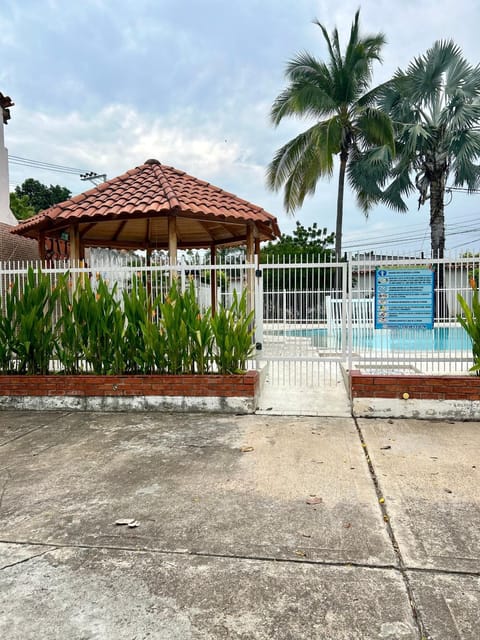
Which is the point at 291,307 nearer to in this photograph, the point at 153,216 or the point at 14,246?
the point at 153,216

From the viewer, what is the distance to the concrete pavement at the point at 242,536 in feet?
7.51

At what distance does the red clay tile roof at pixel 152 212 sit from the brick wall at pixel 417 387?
4771 mm

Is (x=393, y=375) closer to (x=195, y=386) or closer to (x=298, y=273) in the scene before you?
(x=298, y=273)

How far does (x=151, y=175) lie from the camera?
11.1 metres

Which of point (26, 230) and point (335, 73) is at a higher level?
point (335, 73)

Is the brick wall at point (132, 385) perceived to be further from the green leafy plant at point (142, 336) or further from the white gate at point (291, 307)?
the white gate at point (291, 307)

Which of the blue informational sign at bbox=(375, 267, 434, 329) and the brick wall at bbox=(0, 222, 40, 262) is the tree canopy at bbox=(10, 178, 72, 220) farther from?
the blue informational sign at bbox=(375, 267, 434, 329)

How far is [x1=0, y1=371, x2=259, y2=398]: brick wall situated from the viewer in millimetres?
6320

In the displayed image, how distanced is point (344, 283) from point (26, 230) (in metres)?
7.49

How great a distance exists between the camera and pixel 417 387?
5.93 metres

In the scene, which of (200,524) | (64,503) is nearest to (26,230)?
(64,503)

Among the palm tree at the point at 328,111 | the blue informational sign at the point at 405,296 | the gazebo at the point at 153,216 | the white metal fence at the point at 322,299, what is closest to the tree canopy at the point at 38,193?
the palm tree at the point at 328,111

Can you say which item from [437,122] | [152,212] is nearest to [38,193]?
[437,122]

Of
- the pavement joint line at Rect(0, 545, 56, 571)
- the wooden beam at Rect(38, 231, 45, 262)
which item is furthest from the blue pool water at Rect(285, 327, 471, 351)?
the wooden beam at Rect(38, 231, 45, 262)
